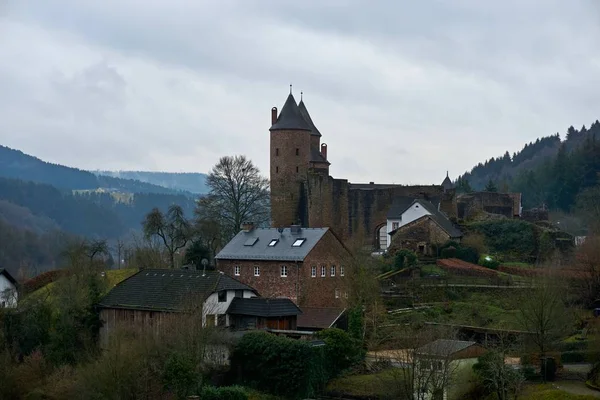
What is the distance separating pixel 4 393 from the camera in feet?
112

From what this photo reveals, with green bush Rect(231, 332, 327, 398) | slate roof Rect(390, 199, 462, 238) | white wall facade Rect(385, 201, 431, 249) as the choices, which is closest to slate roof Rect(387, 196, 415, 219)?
white wall facade Rect(385, 201, 431, 249)

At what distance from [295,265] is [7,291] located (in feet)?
49.7

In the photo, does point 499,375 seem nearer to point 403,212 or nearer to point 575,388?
point 575,388

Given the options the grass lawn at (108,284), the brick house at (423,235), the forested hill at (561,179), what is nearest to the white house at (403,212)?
the brick house at (423,235)

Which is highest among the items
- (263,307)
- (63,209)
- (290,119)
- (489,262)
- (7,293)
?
(63,209)

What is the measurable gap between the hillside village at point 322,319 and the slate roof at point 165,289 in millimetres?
96

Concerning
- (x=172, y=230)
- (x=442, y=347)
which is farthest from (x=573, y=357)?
(x=172, y=230)

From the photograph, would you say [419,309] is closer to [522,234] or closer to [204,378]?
[204,378]

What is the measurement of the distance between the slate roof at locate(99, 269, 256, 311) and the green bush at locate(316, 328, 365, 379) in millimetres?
5839

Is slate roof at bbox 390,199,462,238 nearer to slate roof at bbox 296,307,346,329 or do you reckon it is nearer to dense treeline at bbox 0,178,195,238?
slate roof at bbox 296,307,346,329

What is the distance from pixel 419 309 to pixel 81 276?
16420mm

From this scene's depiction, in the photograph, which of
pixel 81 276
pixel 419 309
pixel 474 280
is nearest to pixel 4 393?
pixel 81 276

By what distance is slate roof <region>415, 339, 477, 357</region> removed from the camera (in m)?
31.2

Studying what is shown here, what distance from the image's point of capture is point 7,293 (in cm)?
4653
